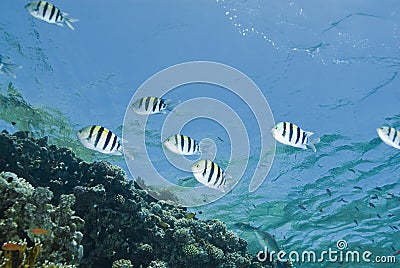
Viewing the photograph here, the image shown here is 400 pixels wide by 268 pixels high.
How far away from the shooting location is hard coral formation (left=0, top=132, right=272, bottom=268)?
5668mm

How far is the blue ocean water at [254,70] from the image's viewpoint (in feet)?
47.2

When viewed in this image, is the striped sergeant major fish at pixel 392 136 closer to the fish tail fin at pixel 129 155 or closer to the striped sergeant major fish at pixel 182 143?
the striped sergeant major fish at pixel 182 143

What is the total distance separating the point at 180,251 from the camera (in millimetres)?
7754

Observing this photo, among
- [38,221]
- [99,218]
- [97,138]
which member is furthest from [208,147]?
[97,138]

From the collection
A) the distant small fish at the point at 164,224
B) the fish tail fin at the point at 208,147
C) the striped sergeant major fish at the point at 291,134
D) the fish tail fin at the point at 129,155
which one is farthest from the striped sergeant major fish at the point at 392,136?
the fish tail fin at the point at 129,155

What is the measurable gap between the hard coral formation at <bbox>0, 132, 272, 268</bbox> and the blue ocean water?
8431 millimetres

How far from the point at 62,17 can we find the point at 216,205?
699 inches

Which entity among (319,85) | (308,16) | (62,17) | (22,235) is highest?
(308,16)

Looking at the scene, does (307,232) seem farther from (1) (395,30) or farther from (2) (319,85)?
(1) (395,30)

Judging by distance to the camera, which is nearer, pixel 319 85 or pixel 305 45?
pixel 305 45

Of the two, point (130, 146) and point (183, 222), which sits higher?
point (130, 146)

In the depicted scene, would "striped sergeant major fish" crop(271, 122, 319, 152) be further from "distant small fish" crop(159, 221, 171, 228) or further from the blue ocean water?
the blue ocean water

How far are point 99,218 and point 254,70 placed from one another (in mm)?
11330

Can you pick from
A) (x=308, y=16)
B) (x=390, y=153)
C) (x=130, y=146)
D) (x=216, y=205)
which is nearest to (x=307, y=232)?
(x=216, y=205)
